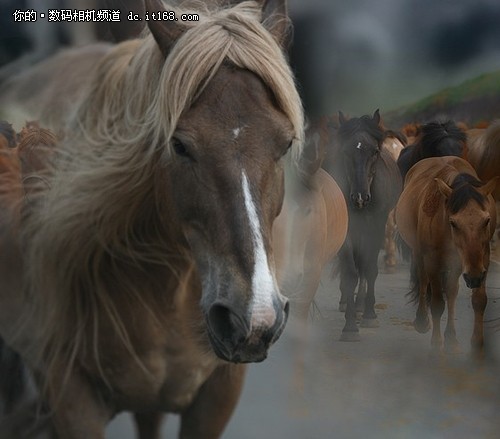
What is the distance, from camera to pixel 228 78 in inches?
60.7

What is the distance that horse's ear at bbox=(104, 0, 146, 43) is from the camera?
2.08m

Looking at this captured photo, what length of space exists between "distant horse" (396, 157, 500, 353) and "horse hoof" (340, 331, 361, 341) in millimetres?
218

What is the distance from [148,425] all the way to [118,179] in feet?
2.72

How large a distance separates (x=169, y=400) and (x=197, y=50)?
0.79 metres

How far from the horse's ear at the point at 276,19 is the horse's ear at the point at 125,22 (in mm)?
443

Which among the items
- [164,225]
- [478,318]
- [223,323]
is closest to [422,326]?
[478,318]

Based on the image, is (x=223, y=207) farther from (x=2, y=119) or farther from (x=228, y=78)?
(x=2, y=119)

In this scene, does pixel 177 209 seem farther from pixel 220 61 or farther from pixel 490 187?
pixel 490 187

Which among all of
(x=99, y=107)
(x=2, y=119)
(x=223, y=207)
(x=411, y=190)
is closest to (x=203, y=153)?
(x=223, y=207)

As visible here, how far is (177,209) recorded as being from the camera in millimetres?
1572

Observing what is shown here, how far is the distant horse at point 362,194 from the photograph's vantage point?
249 cm

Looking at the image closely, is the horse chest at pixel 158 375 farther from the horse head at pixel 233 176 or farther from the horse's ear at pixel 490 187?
the horse's ear at pixel 490 187

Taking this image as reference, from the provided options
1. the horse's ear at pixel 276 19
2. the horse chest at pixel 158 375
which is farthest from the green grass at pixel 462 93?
the horse chest at pixel 158 375

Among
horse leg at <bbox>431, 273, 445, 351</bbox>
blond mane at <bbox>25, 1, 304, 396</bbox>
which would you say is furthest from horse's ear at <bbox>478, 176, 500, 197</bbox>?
blond mane at <bbox>25, 1, 304, 396</bbox>
